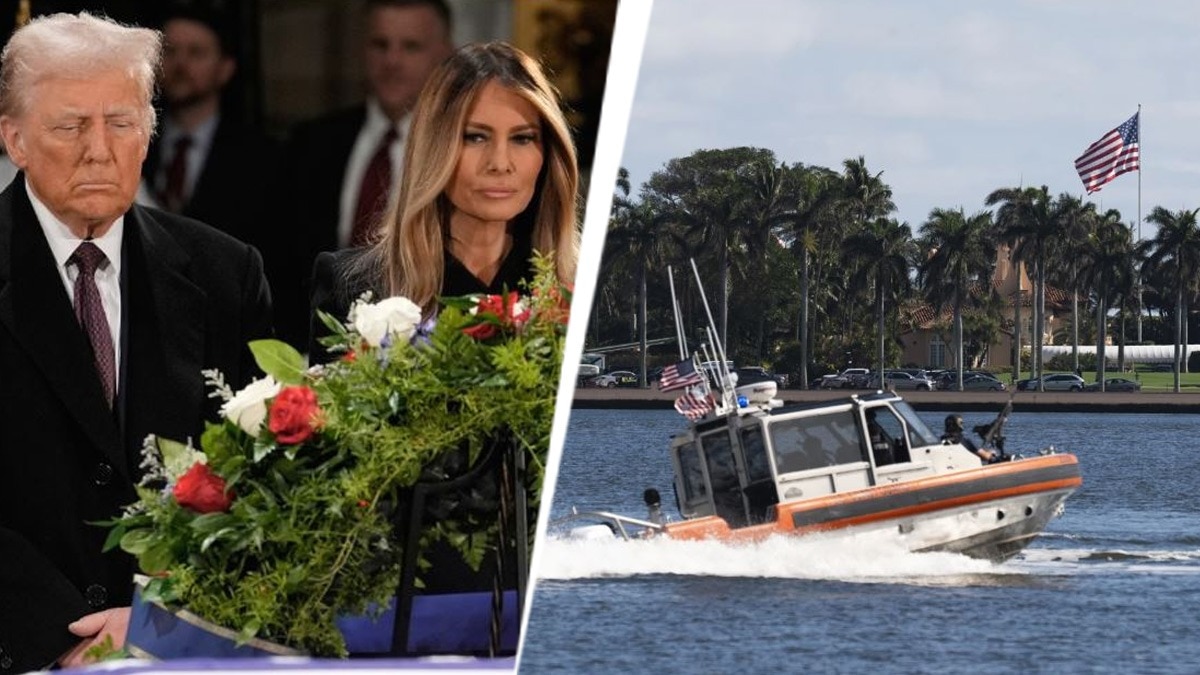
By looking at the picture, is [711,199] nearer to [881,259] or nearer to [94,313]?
[881,259]

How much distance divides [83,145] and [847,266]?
54190 millimetres

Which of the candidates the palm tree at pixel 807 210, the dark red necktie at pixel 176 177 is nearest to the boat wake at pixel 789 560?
the dark red necktie at pixel 176 177

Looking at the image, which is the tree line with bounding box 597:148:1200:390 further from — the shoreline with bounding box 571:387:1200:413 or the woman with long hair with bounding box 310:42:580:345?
the woman with long hair with bounding box 310:42:580:345

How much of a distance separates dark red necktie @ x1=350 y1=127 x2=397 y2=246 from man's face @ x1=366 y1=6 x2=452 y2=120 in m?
0.06

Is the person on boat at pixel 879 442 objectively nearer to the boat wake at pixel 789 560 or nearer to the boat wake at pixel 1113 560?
the boat wake at pixel 789 560

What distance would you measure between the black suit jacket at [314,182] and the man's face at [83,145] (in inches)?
10.8

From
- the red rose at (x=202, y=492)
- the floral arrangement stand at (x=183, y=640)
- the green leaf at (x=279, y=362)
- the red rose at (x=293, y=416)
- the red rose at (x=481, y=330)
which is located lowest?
the floral arrangement stand at (x=183, y=640)

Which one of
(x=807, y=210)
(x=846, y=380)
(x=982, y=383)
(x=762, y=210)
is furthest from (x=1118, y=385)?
(x=762, y=210)

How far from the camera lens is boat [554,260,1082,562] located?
19906 mm

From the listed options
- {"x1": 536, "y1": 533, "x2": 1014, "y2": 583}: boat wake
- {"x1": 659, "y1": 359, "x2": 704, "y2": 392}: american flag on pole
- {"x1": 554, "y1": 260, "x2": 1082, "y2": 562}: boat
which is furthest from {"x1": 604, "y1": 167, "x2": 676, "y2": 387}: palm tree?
{"x1": 659, "y1": 359, "x2": 704, "y2": 392}: american flag on pole

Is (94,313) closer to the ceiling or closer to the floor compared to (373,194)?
closer to the floor

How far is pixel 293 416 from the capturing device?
8.71ft

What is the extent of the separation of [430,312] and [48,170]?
655 mm

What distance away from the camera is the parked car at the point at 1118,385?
5759cm
